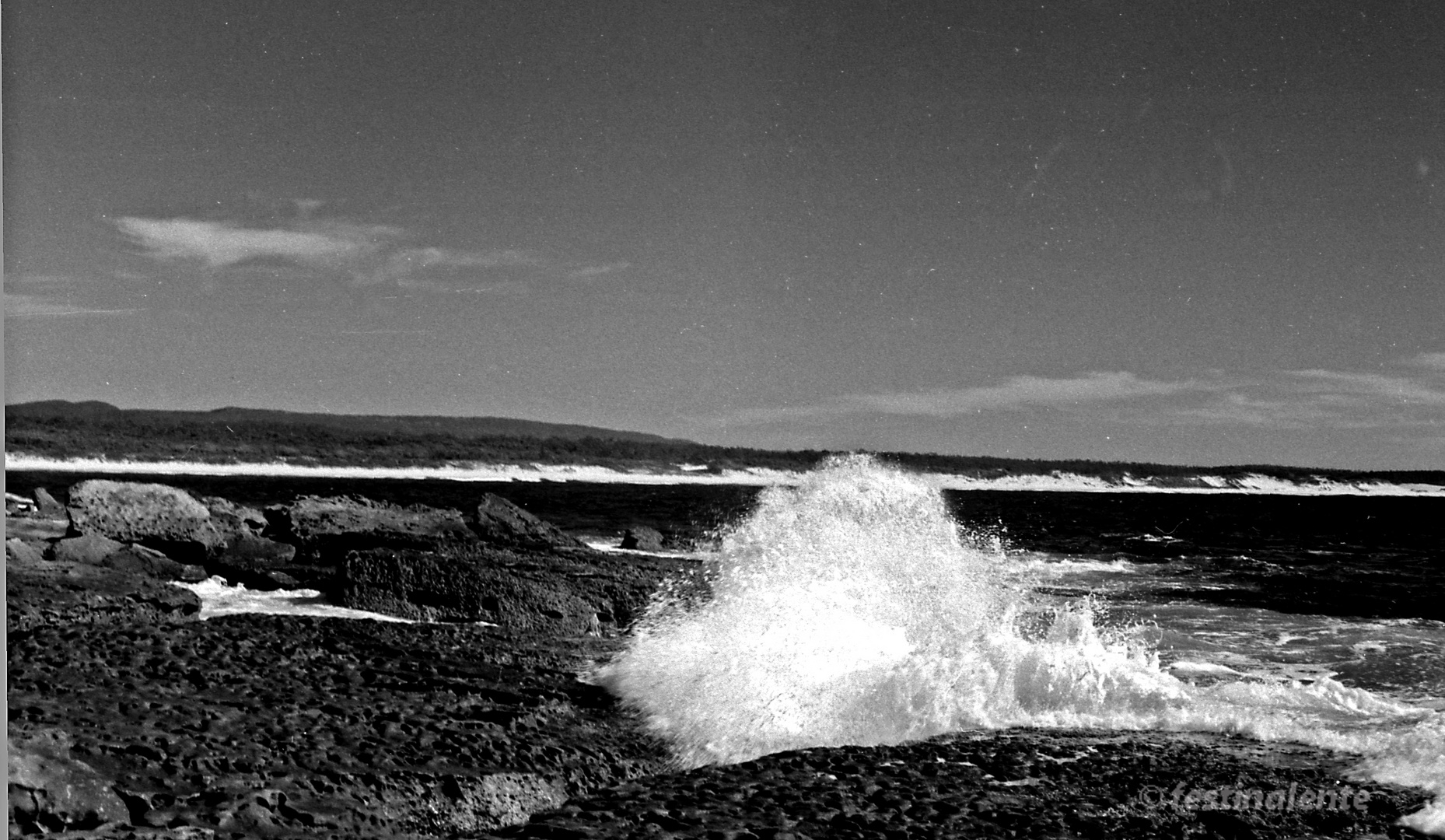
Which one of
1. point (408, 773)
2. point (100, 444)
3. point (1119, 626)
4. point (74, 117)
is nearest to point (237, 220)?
point (74, 117)

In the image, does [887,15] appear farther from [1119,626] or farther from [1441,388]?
[1119,626]

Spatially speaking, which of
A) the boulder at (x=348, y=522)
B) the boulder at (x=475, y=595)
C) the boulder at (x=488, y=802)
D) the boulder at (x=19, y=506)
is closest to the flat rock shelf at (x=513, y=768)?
the boulder at (x=488, y=802)

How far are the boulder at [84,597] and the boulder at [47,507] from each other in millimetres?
7074

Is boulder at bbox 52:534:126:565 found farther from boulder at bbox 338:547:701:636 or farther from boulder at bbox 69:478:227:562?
boulder at bbox 338:547:701:636

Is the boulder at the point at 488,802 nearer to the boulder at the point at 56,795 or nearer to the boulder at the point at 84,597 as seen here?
the boulder at the point at 56,795

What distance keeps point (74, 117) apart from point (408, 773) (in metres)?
4.95

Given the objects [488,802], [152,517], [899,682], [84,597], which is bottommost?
[488,802]

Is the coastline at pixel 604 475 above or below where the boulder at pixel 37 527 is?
above

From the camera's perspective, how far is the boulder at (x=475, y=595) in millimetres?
8242

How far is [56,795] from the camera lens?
11.5 feet

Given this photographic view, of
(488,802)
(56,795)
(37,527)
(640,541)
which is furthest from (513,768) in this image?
(640,541)

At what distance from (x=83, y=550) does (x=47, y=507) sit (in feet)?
21.6

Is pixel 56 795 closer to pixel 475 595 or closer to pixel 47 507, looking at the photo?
pixel 475 595

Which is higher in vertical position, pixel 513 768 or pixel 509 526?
pixel 509 526
